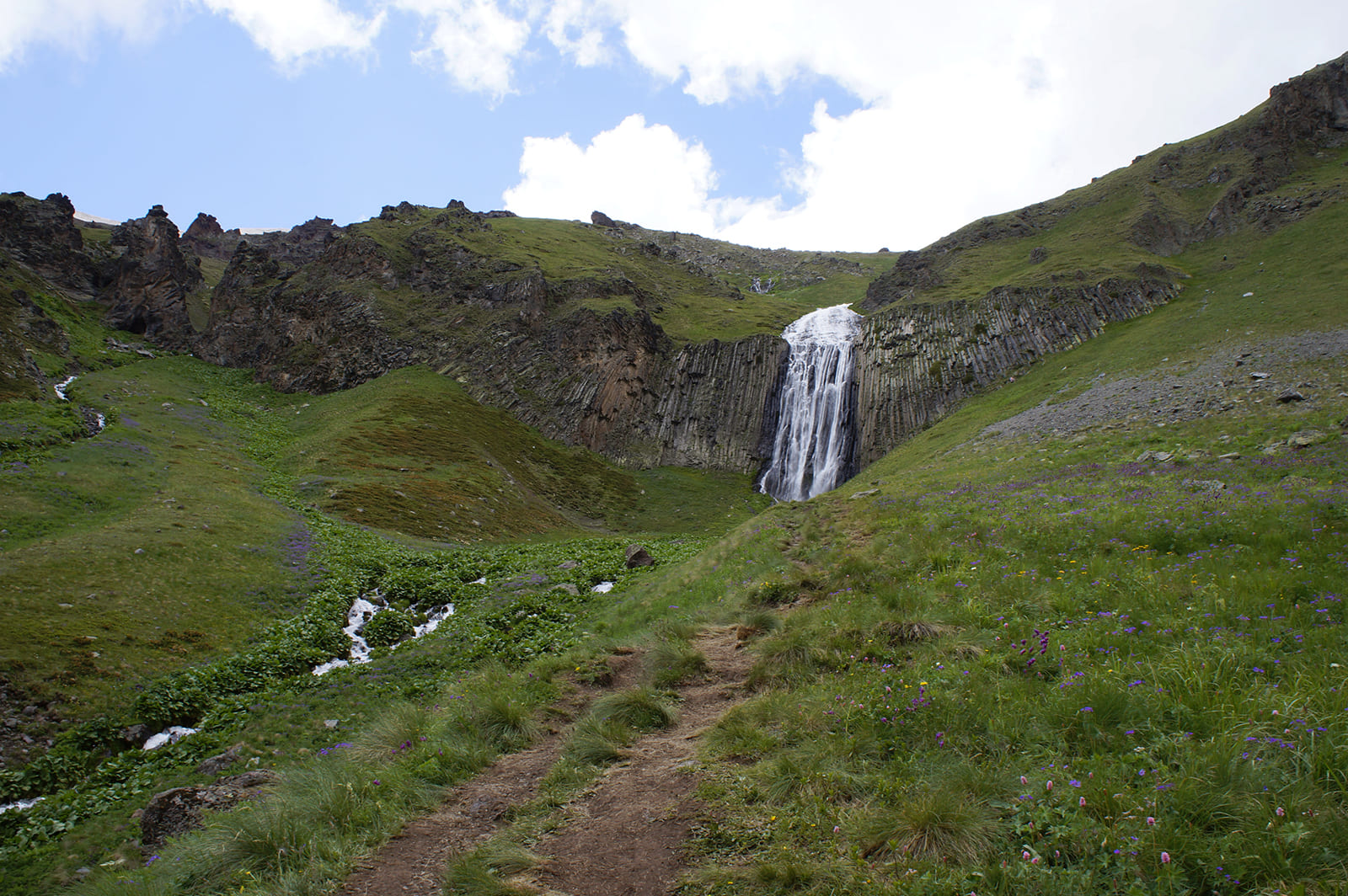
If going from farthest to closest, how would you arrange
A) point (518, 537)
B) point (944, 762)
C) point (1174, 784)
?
point (518, 537), point (944, 762), point (1174, 784)

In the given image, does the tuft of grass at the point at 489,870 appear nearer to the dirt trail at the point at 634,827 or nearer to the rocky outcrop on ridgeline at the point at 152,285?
the dirt trail at the point at 634,827

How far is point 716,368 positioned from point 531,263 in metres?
28.8

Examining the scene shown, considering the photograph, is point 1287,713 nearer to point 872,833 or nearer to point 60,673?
point 872,833

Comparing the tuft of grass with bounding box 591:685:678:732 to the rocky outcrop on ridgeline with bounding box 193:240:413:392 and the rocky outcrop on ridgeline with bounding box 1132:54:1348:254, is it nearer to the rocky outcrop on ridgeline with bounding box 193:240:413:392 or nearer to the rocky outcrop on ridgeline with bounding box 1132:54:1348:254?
the rocky outcrop on ridgeline with bounding box 193:240:413:392

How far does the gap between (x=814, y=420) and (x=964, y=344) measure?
1466 centimetres

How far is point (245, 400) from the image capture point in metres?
58.2

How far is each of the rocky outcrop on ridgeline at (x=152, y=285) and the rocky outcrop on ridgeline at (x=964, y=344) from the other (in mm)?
76646

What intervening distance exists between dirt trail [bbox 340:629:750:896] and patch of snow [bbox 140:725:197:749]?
7.95 meters

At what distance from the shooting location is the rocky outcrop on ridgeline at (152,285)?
7031cm

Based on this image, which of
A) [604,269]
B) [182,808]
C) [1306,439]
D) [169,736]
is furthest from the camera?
[604,269]

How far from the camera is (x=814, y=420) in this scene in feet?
194

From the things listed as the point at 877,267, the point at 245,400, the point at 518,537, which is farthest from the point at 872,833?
the point at 877,267

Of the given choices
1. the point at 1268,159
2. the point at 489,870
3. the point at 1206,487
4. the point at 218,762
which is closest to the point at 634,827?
the point at 489,870

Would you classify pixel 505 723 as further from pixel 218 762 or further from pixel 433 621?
pixel 433 621
